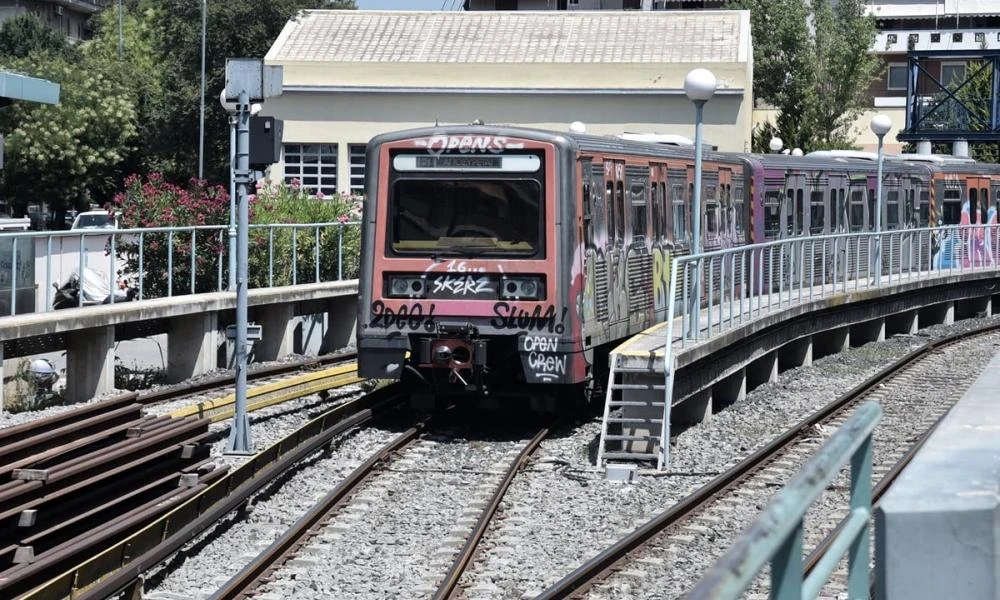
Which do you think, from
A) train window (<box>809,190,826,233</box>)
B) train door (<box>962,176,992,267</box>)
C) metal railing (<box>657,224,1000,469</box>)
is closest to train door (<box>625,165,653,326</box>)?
metal railing (<box>657,224,1000,469</box>)

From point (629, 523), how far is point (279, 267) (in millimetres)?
12668

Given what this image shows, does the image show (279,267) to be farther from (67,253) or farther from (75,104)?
(75,104)

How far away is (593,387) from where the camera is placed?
16922 mm

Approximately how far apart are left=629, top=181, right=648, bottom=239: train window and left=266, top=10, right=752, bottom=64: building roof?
27382mm

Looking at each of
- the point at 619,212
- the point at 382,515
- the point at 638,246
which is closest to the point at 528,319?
the point at 619,212

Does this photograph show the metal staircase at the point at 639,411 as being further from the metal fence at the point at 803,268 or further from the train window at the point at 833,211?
Answer: the train window at the point at 833,211

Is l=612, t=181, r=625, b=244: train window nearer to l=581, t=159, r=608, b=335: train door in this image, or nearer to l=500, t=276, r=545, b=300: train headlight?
l=581, t=159, r=608, b=335: train door

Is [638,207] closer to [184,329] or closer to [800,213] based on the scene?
[184,329]

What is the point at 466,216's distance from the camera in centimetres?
1525

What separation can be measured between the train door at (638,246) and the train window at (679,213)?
1.23 metres

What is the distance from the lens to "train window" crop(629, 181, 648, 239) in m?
17.3

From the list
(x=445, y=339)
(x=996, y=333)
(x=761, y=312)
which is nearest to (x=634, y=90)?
(x=996, y=333)

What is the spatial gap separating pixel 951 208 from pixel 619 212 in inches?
744

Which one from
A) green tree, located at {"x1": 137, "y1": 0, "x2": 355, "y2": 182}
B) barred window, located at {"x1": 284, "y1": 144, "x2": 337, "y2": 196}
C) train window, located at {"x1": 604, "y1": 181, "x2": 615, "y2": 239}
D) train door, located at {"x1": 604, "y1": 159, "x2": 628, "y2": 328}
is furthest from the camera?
green tree, located at {"x1": 137, "y1": 0, "x2": 355, "y2": 182}
